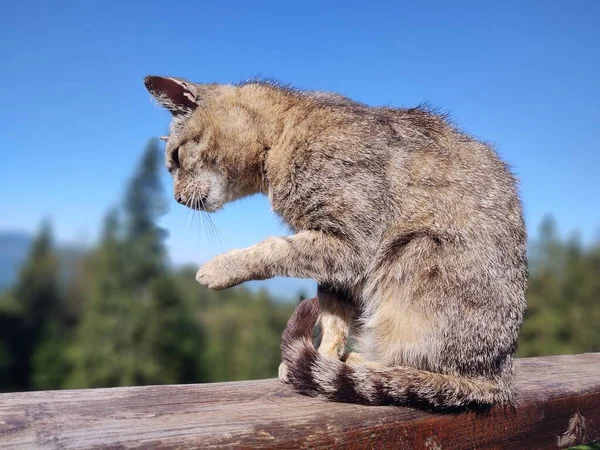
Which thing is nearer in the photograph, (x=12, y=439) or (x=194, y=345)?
(x=12, y=439)

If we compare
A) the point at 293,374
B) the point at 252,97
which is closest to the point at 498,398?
the point at 293,374

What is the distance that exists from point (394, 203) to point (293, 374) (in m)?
1.09

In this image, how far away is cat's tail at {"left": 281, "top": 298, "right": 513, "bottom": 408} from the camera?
2.46 meters

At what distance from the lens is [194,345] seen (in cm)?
4272

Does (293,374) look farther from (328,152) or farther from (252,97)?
(252,97)

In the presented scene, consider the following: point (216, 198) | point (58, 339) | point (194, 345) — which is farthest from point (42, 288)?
point (216, 198)

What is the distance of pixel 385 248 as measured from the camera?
9.73 ft

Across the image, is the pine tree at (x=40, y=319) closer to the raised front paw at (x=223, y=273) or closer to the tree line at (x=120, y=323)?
the tree line at (x=120, y=323)

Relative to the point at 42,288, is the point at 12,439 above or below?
below

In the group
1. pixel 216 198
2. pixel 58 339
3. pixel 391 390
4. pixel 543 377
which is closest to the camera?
pixel 391 390

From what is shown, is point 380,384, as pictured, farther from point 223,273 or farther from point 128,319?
point 128,319

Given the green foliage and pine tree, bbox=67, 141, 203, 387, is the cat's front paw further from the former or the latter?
pine tree, bbox=67, 141, 203, 387

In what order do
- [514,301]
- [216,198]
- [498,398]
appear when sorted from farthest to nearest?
[216,198] < [514,301] < [498,398]

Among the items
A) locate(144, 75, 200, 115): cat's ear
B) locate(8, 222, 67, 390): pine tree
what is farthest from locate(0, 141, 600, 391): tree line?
locate(144, 75, 200, 115): cat's ear
